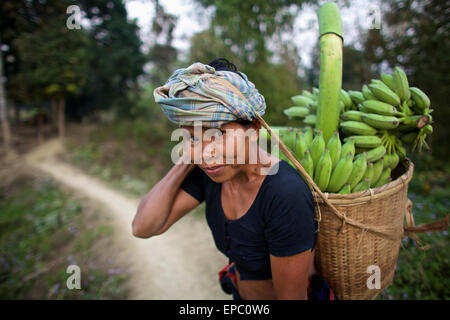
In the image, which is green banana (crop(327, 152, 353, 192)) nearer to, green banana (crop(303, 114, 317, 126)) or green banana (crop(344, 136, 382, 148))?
green banana (crop(344, 136, 382, 148))

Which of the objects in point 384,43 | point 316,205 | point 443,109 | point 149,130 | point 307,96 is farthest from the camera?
point 149,130

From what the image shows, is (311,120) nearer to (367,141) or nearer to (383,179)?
(367,141)

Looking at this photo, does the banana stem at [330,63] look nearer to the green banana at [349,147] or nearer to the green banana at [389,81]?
the green banana at [349,147]

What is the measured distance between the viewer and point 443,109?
6.43m

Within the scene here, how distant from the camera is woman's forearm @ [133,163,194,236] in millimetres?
1665

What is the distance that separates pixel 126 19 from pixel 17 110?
26.2ft

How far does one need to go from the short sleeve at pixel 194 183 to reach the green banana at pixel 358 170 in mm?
948

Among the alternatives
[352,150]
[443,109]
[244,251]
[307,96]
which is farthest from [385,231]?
[443,109]

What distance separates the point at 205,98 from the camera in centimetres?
116

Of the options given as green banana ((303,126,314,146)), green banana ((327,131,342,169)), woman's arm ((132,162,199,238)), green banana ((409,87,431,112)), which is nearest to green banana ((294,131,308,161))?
green banana ((303,126,314,146))

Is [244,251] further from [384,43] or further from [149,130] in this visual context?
[149,130]

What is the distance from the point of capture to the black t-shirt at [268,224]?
4.10 feet

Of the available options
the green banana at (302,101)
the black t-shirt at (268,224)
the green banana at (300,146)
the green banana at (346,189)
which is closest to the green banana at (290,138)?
the green banana at (300,146)

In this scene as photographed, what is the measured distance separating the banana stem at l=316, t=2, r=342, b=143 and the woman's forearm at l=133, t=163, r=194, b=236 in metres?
0.95
